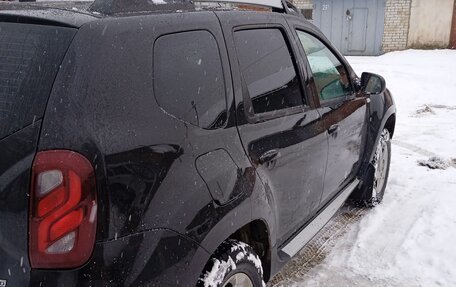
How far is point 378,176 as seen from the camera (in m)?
4.48

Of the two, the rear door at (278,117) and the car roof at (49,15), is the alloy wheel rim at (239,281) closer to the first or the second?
the rear door at (278,117)

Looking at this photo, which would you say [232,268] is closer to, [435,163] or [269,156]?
[269,156]

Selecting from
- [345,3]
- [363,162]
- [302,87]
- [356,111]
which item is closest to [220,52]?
[302,87]

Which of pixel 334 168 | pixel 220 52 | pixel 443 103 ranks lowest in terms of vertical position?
pixel 443 103

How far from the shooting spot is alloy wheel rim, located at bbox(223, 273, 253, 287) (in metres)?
2.14

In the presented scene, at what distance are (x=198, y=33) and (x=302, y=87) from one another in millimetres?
1047

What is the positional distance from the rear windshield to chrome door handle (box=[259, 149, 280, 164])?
1113mm

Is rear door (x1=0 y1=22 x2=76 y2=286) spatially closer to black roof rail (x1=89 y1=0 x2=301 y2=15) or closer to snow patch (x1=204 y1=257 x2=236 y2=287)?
black roof rail (x1=89 y1=0 x2=301 y2=15)

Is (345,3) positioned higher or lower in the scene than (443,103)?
higher

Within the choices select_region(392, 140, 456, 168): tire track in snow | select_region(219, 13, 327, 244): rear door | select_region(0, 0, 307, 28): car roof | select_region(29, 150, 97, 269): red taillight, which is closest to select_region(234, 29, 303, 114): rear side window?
select_region(219, 13, 327, 244): rear door

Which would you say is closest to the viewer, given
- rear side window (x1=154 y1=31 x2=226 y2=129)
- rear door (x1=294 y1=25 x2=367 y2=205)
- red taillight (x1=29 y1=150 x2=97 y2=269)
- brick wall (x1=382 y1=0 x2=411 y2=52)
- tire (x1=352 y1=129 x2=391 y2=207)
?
red taillight (x1=29 y1=150 x2=97 y2=269)

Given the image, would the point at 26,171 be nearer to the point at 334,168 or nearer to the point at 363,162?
the point at 334,168

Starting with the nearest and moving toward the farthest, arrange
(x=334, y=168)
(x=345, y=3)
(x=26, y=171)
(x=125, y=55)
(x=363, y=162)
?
(x=26, y=171), (x=125, y=55), (x=334, y=168), (x=363, y=162), (x=345, y=3)

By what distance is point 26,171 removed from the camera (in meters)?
1.55
